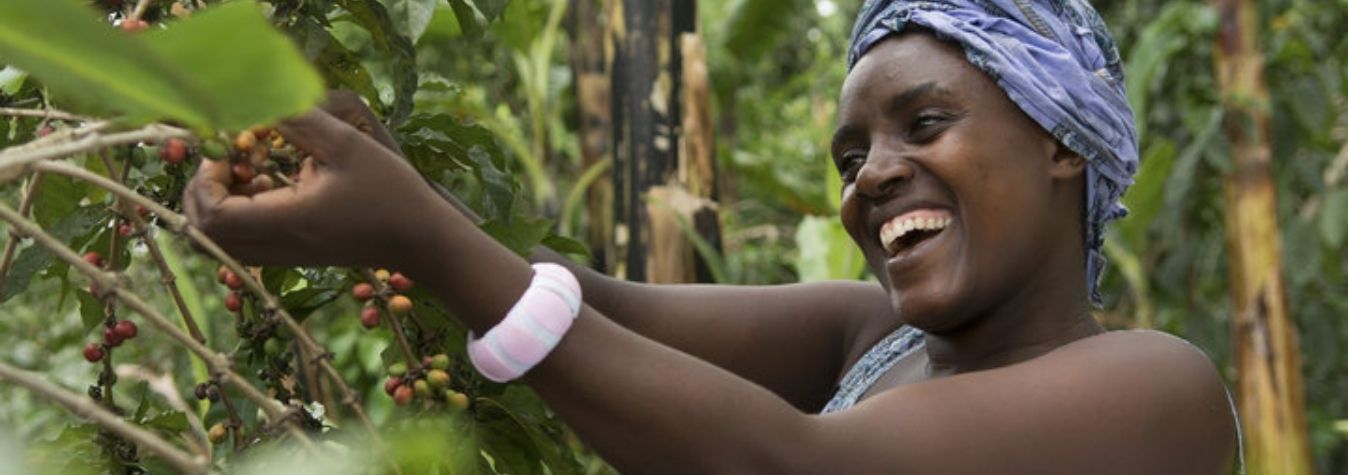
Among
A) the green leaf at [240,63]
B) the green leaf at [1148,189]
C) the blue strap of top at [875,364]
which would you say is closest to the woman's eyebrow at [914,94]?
the blue strap of top at [875,364]

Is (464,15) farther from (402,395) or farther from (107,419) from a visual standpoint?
(107,419)

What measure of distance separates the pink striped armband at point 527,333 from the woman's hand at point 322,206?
0.28ft

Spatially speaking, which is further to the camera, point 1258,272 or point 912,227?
point 1258,272

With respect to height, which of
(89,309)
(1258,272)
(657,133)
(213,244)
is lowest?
(1258,272)

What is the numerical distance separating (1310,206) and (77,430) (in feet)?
14.8

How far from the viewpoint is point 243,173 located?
976mm

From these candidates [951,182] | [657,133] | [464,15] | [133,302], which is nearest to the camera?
[133,302]

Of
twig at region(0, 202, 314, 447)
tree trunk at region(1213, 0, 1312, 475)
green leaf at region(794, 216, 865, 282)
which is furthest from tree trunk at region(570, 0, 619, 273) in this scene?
twig at region(0, 202, 314, 447)

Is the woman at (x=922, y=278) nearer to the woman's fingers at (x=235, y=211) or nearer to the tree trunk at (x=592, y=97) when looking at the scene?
the woman's fingers at (x=235, y=211)

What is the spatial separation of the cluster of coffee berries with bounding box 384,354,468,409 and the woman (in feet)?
0.38

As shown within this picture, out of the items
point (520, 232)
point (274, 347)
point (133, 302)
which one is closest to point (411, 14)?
point (520, 232)

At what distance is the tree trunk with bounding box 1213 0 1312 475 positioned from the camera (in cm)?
426

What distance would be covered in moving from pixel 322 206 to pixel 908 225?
0.57m

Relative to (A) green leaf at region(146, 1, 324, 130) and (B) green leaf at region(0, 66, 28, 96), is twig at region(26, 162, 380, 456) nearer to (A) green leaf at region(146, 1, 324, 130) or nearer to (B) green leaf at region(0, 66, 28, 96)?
(A) green leaf at region(146, 1, 324, 130)
